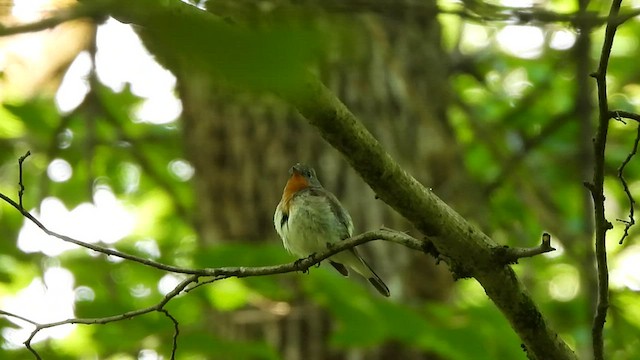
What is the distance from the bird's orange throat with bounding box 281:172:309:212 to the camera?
16.3 feet

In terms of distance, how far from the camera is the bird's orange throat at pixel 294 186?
498cm

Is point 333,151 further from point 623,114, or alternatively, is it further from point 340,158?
point 623,114

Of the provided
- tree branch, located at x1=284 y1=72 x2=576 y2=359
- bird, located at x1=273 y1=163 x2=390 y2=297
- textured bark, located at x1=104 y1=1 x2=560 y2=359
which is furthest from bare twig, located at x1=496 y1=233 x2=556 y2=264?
textured bark, located at x1=104 y1=1 x2=560 y2=359

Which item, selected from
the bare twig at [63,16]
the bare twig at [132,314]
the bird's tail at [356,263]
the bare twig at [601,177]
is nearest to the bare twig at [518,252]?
the bare twig at [601,177]

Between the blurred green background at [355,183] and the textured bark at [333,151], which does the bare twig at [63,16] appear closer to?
the blurred green background at [355,183]

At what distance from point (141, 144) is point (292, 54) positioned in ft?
24.8

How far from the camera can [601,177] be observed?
2410 millimetres

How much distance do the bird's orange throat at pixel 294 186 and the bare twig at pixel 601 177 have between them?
8.38ft

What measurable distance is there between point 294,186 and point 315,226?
0.51 m

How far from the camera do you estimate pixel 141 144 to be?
8203mm

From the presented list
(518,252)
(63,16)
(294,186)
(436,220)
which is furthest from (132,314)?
(294,186)

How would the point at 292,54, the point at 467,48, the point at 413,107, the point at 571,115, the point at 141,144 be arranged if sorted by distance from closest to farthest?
the point at 292,54, the point at 571,115, the point at 413,107, the point at 141,144, the point at 467,48

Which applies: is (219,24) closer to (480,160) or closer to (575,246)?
(575,246)

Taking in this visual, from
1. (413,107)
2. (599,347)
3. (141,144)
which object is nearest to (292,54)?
(599,347)
